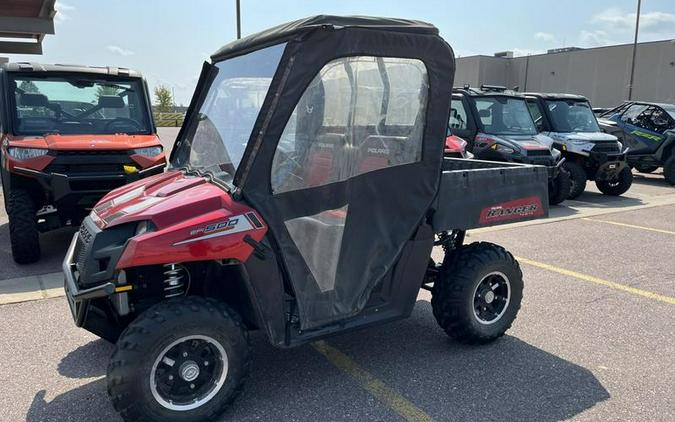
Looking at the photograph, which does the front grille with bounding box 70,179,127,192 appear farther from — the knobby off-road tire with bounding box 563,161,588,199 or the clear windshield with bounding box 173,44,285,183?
the knobby off-road tire with bounding box 563,161,588,199

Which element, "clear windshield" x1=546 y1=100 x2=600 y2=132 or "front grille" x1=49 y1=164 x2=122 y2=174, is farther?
"clear windshield" x1=546 y1=100 x2=600 y2=132

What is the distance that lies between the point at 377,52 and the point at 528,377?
224 cm

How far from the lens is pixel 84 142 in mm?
5934

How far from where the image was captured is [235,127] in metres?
3.24

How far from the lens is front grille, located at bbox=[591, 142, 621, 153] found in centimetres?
1071

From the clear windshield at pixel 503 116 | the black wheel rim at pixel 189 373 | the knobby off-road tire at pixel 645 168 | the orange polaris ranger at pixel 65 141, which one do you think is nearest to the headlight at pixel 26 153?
the orange polaris ranger at pixel 65 141

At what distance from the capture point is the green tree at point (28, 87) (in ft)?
20.9

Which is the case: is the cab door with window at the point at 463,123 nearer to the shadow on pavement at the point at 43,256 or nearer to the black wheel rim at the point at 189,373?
the shadow on pavement at the point at 43,256

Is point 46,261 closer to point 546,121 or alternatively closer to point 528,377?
point 528,377

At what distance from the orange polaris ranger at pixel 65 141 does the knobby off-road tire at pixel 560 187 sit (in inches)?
284

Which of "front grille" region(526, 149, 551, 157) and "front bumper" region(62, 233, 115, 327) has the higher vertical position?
"front grille" region(526, 149, 551, 157)

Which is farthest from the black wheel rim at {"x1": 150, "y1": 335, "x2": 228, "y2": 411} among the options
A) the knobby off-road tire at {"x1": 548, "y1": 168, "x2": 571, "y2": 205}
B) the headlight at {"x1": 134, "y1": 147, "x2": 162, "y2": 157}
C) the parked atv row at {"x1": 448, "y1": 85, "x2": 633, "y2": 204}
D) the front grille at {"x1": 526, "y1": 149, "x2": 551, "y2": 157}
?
the knobby off-road tire at {"x1": 548, "y1": 168, "x2": 571, "y2": 205}

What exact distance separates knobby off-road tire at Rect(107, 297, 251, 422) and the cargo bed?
1.52m

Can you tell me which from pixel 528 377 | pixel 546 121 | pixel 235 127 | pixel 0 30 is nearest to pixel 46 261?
pixel 235 127
